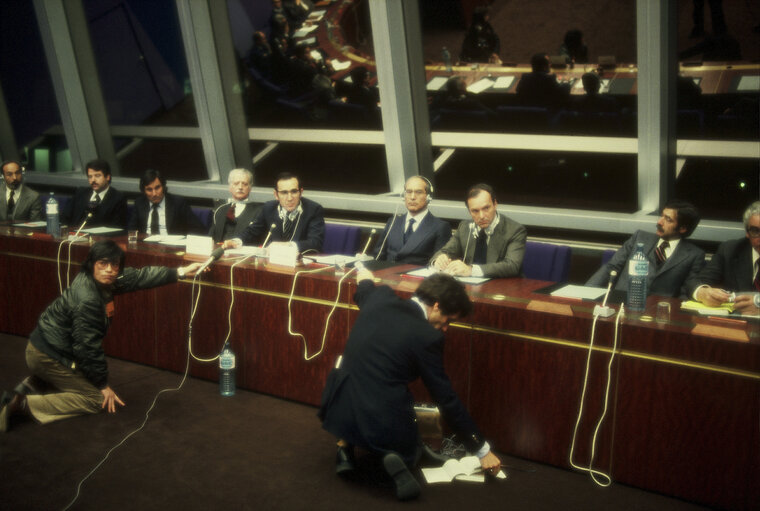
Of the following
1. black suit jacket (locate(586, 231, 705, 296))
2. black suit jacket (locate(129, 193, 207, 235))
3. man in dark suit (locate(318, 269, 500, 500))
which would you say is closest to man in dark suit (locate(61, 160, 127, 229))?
black suit jacket (locate(129, 193, 207, 235))

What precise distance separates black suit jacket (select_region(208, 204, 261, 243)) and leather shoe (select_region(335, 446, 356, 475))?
2.28 meters

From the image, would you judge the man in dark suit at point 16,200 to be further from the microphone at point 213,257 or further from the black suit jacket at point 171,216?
the microphone at point 213,257

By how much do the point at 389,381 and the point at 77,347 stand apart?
1669 mm

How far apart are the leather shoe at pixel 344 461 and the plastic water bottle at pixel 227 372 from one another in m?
1.12

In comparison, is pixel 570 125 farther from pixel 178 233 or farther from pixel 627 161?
pixel 178 233

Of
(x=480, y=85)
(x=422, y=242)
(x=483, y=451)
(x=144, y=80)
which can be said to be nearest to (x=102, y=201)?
(x=422, y=242)

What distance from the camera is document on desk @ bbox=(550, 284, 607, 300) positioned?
3.34 metres

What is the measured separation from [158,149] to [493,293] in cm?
546

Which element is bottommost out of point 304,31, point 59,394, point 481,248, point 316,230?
point 59,394

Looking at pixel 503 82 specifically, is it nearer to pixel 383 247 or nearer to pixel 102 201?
pixel 383 247

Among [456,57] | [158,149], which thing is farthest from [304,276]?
[158,149]

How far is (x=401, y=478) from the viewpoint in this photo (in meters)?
2.88

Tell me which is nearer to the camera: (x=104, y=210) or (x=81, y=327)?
(x=81, y=327)

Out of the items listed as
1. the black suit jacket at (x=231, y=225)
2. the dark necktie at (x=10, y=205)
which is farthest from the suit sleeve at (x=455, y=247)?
the dark necktie at (x=10, y=205)
